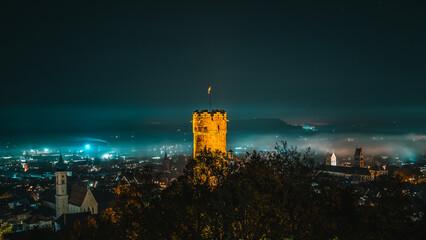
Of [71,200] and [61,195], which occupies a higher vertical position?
[61,195]

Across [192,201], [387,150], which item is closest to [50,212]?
[192,201]

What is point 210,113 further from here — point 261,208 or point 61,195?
point 61,195

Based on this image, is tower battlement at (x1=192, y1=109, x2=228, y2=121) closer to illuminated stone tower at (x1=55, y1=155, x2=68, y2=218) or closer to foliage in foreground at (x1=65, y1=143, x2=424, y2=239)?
foliage in foreground at (x1=65, y1=143, x2=424, y2=239)

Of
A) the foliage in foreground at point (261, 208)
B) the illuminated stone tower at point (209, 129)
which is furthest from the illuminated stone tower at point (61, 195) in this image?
the foliage in foreground at point (261, 208)

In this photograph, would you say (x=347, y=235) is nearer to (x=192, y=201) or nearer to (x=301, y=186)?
(x=301, y=186)

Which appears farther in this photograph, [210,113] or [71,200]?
[71,200]

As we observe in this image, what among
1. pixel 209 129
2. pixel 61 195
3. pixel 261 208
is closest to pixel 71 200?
pixel 61 195
